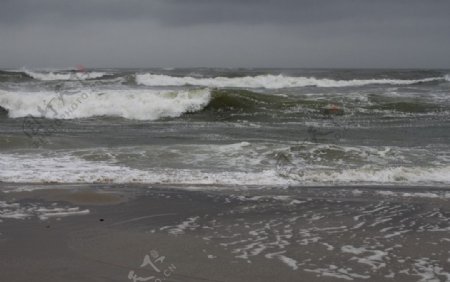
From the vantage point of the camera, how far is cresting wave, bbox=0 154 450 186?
749cm

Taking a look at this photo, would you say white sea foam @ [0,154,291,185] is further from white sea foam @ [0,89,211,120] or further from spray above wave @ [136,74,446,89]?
spray above wave @ [136,74,446,89]

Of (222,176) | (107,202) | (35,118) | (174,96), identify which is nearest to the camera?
(107,202)

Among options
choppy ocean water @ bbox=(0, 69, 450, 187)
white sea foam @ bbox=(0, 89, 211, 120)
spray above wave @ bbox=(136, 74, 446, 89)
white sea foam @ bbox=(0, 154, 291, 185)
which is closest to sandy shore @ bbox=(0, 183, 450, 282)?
white sea foam @ bbox=(0, 154, 291, 185)

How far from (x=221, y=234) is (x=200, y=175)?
3.07m

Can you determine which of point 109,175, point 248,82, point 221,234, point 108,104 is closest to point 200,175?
point 109,175

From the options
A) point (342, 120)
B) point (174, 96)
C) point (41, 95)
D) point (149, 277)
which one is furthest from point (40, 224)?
point (41, 95)

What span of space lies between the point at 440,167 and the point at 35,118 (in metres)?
14.1

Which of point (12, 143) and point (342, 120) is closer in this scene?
point (12, 143)

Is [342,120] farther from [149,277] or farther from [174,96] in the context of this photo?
[149,277]

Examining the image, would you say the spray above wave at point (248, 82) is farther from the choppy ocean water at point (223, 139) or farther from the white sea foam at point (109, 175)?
the white sea foam at point (109, 175)

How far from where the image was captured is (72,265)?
3.89 metres

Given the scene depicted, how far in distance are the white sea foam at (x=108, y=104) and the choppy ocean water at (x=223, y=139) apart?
0.04 m

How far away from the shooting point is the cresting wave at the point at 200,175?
24.6 feet

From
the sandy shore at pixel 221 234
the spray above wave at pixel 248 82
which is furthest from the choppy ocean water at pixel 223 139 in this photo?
the spray above wave at pixel 248 82
